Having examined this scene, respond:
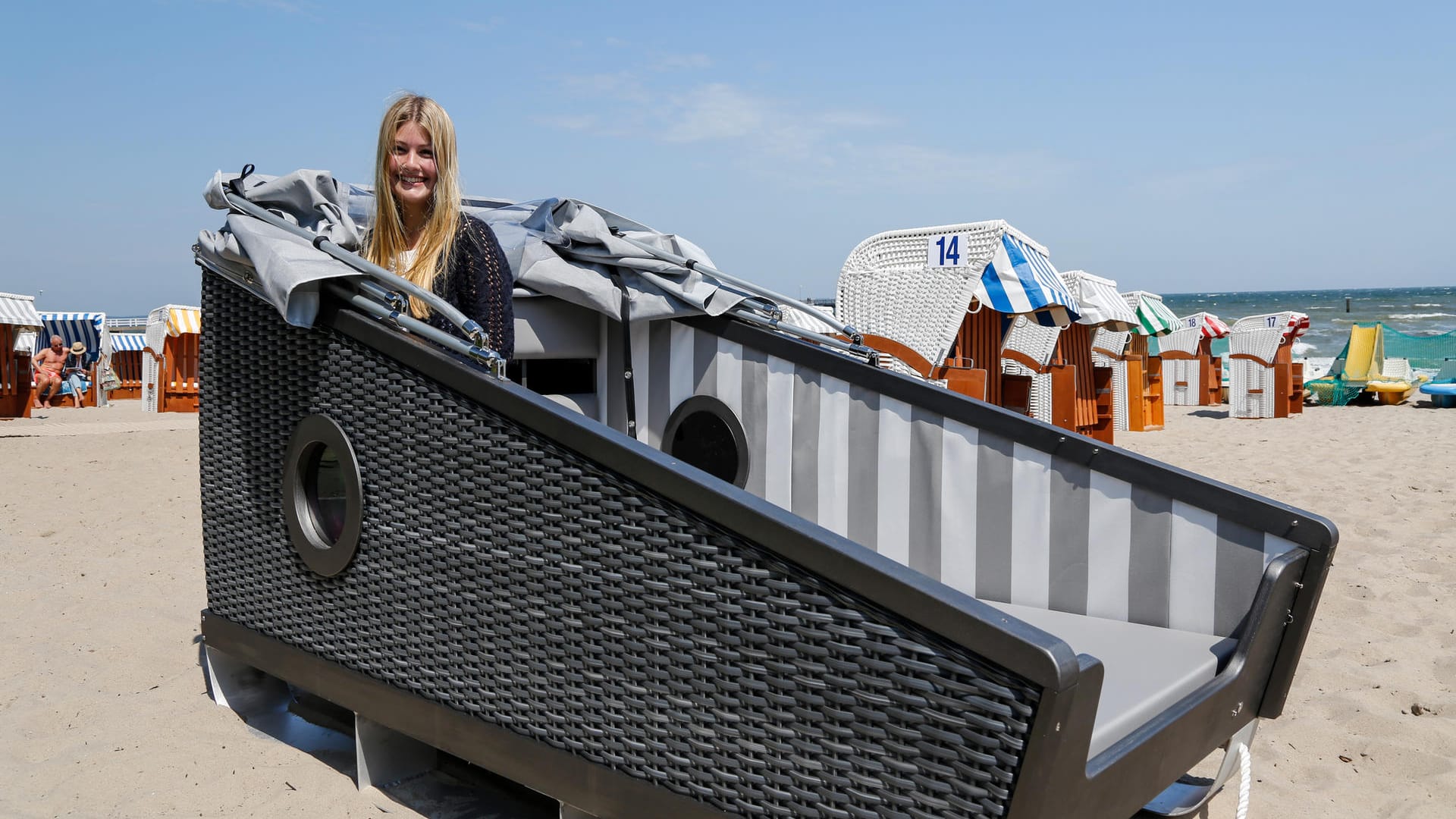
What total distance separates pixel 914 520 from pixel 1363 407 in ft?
58.4

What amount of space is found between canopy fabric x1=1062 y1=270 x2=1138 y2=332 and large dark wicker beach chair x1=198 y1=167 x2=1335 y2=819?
817 cm

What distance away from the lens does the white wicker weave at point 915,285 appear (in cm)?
686

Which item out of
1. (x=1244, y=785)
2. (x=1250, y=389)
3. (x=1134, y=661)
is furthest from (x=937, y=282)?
(x=1250, y=389)

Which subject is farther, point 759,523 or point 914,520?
point 914,520

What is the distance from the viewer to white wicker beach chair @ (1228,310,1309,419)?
15.1 meters

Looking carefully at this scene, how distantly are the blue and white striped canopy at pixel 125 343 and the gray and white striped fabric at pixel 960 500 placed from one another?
24.8 metres

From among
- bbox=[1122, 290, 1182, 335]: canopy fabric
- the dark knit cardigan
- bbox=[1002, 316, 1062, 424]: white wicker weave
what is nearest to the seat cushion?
the dark knit cardigan

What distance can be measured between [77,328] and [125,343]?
2.52 m

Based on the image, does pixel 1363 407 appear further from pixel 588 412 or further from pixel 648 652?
pixel 648 652

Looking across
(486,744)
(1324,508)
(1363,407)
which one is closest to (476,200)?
(486,744)

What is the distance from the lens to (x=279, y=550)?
2.34 m

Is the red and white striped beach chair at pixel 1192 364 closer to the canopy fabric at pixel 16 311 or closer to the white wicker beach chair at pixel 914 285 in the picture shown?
the white wicker beach chair at pixel 914 285

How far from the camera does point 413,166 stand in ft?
7.89

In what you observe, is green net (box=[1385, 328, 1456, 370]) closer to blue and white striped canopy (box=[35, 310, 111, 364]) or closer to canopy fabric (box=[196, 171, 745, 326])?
canopy fabric (box=[196, 171, 745, 326])
